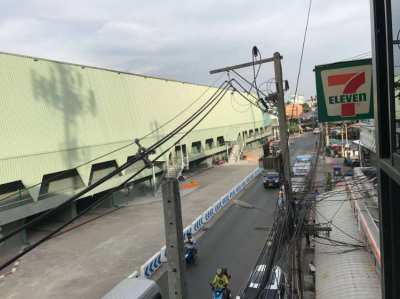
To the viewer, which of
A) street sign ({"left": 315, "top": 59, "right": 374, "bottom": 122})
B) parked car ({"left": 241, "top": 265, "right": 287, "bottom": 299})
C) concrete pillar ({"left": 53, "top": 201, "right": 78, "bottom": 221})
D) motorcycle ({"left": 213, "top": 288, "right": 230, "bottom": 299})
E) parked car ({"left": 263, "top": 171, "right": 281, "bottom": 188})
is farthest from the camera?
parked car ({"left": 263, "top": 171, "right": 281, "bottom": 188})

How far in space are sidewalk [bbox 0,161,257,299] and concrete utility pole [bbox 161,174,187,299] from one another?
10.5 meters

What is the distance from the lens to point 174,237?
4348 millimetres

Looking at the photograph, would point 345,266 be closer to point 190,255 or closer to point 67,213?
point 190,255

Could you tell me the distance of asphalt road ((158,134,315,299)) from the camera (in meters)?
13.5

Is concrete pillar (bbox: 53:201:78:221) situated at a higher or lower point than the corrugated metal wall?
lower

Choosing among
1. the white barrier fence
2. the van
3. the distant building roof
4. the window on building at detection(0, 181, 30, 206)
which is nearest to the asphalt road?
the white barrier fence

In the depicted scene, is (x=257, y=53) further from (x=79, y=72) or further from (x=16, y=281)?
(x=79, y=72)

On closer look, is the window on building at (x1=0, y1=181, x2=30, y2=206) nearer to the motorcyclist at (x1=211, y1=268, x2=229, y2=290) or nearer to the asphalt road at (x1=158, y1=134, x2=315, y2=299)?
the asphalt road at (x1=158, y1=134, x2=315, y2=299)

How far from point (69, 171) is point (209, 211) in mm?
10678

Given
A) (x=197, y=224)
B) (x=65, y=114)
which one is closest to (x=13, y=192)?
(x=65, y=114)

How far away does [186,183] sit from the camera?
37406 mm

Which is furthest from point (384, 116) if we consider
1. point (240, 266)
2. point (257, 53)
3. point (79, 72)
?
point (79, 72)

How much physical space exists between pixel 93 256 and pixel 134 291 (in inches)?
368

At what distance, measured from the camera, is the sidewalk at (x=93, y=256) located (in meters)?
14.3
